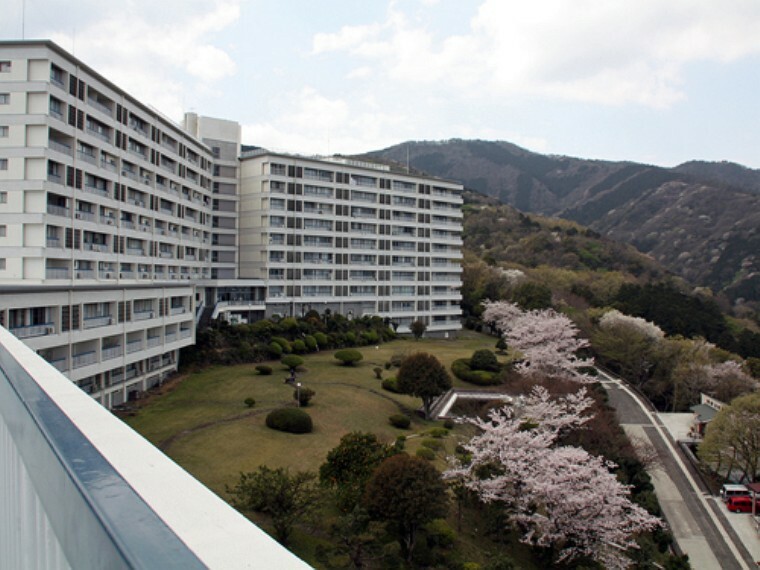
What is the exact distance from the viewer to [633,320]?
177ft

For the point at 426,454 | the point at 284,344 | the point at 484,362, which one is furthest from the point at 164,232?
the point at 426,454

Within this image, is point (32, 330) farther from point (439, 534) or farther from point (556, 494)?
point (556, 494)

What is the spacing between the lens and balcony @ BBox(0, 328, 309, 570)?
143cm

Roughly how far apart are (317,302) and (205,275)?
10909mm

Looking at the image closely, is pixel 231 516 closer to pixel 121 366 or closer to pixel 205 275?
pixel 121 366

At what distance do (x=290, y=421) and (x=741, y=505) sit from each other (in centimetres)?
2401

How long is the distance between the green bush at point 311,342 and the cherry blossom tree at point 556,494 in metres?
22.8

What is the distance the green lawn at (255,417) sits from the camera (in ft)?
73.5

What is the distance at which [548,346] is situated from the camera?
41.2 metres

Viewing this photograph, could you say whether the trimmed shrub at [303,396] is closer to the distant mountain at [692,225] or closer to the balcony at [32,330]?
the balcony at [32,330]

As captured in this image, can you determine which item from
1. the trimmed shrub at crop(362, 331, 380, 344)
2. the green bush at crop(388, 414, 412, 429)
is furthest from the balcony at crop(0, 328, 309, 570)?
the trimmed shrub at crop(362, 331, 380, 344)

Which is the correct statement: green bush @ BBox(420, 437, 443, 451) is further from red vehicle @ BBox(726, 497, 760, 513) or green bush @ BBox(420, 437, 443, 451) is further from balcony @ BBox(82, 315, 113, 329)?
red vehicle @ BBox(726, 497, 760, 513)

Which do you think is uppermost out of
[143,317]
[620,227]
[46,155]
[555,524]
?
[620,227]

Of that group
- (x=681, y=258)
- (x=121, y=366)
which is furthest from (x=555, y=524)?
(x=681, y=258)
